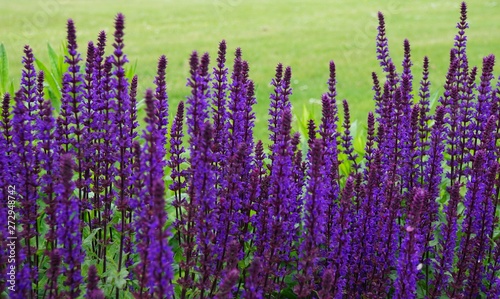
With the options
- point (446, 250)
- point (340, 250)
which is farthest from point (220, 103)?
point (446, 250)

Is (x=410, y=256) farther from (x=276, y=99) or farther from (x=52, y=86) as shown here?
(x=52, y=86)

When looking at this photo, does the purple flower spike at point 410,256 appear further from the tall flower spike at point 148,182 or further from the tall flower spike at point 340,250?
the tall flower spike at point 148,182

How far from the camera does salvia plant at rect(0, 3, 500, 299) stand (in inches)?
133

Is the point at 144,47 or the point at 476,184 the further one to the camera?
the point at 144,47

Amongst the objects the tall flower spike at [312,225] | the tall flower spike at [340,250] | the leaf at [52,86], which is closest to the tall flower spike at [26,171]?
the tall flower spike at [312,225]

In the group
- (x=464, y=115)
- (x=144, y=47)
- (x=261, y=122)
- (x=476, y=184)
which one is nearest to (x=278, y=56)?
(x=144, y=47)

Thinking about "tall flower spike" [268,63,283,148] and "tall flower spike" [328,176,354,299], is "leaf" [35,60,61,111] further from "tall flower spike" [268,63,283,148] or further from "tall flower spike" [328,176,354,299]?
"tall flower spike" [328,176,354,299]

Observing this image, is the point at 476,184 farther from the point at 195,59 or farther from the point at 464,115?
the point at 195,59

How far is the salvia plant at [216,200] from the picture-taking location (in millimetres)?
3369

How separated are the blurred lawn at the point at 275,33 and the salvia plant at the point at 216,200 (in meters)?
8.19

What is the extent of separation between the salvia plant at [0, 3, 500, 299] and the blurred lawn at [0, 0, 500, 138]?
8185 mm

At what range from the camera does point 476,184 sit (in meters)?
4.03

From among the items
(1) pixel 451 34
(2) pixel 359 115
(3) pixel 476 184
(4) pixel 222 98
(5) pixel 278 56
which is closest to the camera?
(3) pixel 476 184

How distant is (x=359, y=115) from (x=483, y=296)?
28.1ft
